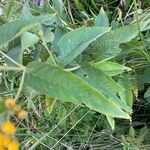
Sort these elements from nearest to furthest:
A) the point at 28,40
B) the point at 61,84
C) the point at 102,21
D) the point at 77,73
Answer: the point at 61,84 < the point at 28,40 < the point at 77,73 < the point at 102,21

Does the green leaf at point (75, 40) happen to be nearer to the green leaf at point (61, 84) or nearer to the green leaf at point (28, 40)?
the green leaf at point (28, 40)

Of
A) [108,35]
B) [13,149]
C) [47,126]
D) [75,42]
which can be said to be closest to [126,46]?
[108,35]

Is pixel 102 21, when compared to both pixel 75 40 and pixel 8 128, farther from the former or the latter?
pixel 8 128

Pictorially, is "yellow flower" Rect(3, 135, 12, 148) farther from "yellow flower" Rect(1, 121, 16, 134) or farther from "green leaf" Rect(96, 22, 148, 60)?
"green leaf" Rect(96, 22, 148, 60)

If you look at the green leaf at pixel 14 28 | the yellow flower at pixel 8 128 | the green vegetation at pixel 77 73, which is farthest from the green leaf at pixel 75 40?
the yellow flower at pixel 8 128

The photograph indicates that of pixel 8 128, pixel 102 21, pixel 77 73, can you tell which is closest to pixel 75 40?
pixel 77 73

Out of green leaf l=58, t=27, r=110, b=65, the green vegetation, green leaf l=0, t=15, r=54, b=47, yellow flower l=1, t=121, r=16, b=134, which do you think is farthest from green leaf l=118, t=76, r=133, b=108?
yellow flower l=1, t=121, r=16, b=134
